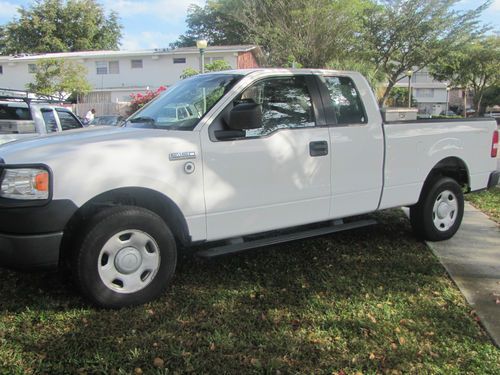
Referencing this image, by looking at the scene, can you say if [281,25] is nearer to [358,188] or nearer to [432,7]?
[432,7]

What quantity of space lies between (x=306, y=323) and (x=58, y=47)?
152ft

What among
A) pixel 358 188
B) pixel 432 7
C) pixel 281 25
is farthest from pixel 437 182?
pixel 432 7

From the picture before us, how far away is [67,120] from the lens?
35.1 feet

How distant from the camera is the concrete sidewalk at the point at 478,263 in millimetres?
4086

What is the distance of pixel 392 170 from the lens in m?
5.14

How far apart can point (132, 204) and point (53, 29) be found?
4599cm

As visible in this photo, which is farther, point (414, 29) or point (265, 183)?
point (414, 29)

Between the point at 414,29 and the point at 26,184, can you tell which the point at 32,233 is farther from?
the point at 414,29

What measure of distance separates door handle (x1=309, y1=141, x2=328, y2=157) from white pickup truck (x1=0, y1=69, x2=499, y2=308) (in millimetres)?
10

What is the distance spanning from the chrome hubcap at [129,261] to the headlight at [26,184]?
0.61 meters

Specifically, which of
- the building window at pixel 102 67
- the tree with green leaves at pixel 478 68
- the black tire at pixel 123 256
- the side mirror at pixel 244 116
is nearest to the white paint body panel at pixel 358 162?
the side mirror at pixel 244 116

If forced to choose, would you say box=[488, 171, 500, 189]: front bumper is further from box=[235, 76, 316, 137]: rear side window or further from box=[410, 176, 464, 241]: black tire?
box=[235, 76, 316, 137]: rear side window

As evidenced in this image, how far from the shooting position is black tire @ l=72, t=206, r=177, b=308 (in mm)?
3590

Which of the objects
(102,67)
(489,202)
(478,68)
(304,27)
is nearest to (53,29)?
(102,67)
